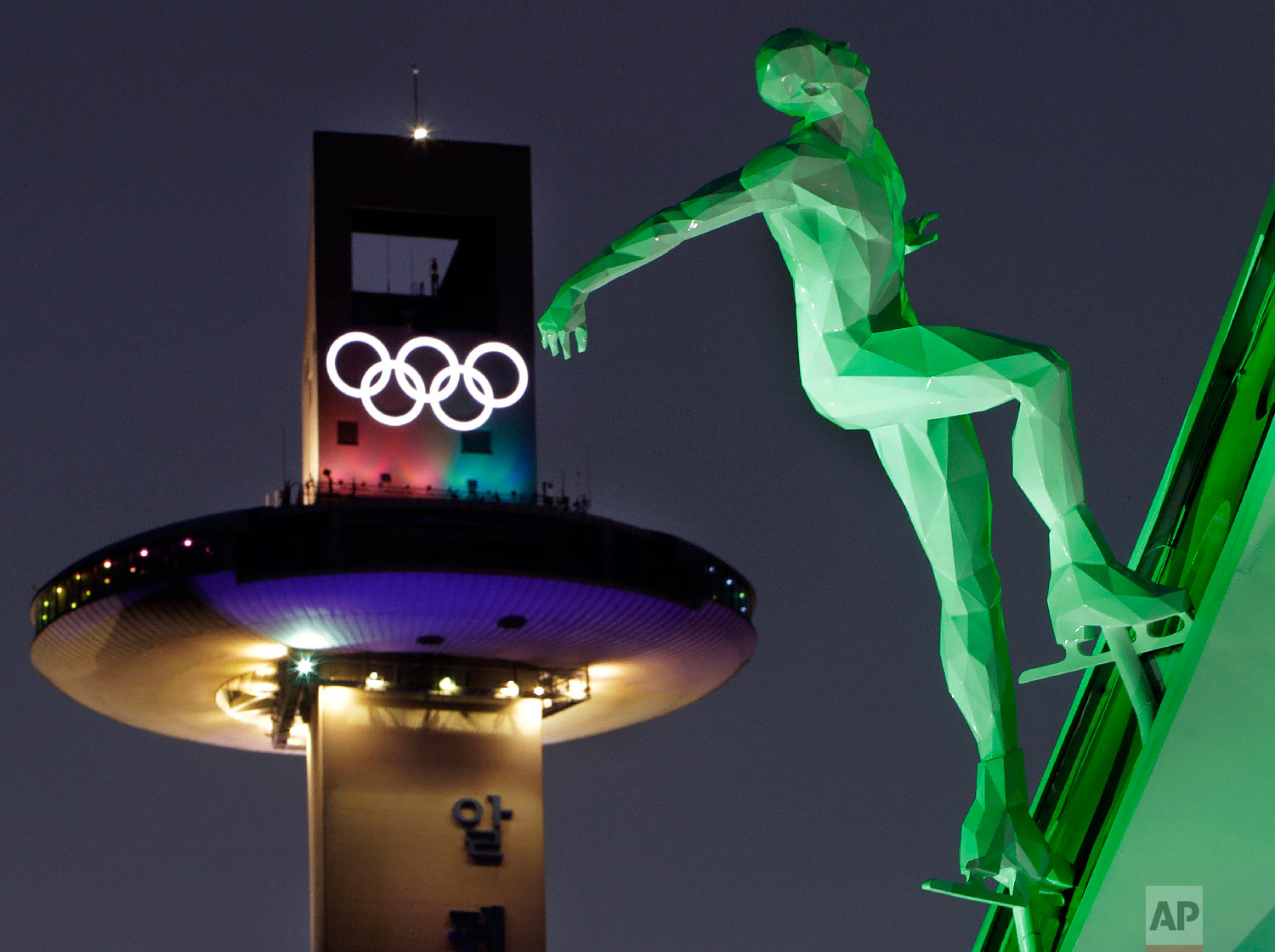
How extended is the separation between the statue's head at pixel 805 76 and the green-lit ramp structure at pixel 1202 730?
2.42 m

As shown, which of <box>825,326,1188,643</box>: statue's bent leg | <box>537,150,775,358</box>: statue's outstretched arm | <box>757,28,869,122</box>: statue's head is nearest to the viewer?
<box>825,326,1188,643</box>: statue's bent leg

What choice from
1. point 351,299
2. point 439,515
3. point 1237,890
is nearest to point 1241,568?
point 1237,890

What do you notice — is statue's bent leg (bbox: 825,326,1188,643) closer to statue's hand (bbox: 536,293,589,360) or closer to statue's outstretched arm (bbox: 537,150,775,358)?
statue's outstretched arm (bbox: 537,150,775,358)

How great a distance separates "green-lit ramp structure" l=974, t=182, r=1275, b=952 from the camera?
9.59m

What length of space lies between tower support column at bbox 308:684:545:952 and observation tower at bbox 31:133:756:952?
73 millimetres

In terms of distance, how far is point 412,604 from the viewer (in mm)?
62125

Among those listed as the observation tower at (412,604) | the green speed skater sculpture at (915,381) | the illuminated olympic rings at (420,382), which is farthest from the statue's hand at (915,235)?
the illuminated olympic rings at (420,382)

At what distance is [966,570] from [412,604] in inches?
2024

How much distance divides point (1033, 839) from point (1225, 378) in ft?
8.83

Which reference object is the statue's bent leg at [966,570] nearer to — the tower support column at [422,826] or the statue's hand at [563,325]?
the statue's hand at [563,325]

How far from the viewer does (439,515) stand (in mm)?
61156

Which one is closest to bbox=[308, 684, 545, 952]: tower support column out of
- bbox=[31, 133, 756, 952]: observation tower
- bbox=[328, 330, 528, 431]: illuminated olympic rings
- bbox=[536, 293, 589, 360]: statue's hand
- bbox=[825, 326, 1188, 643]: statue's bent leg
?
bbox=[31, 133, 756, 952]: observation tower

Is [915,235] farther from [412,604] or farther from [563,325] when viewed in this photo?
[412,604]

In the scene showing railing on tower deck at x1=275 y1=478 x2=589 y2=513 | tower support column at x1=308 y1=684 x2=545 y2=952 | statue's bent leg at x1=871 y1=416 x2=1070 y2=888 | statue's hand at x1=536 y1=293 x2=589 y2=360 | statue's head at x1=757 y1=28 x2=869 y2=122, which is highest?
railing on tower deck at x1=275 y1=478 x2=589 y2=513
